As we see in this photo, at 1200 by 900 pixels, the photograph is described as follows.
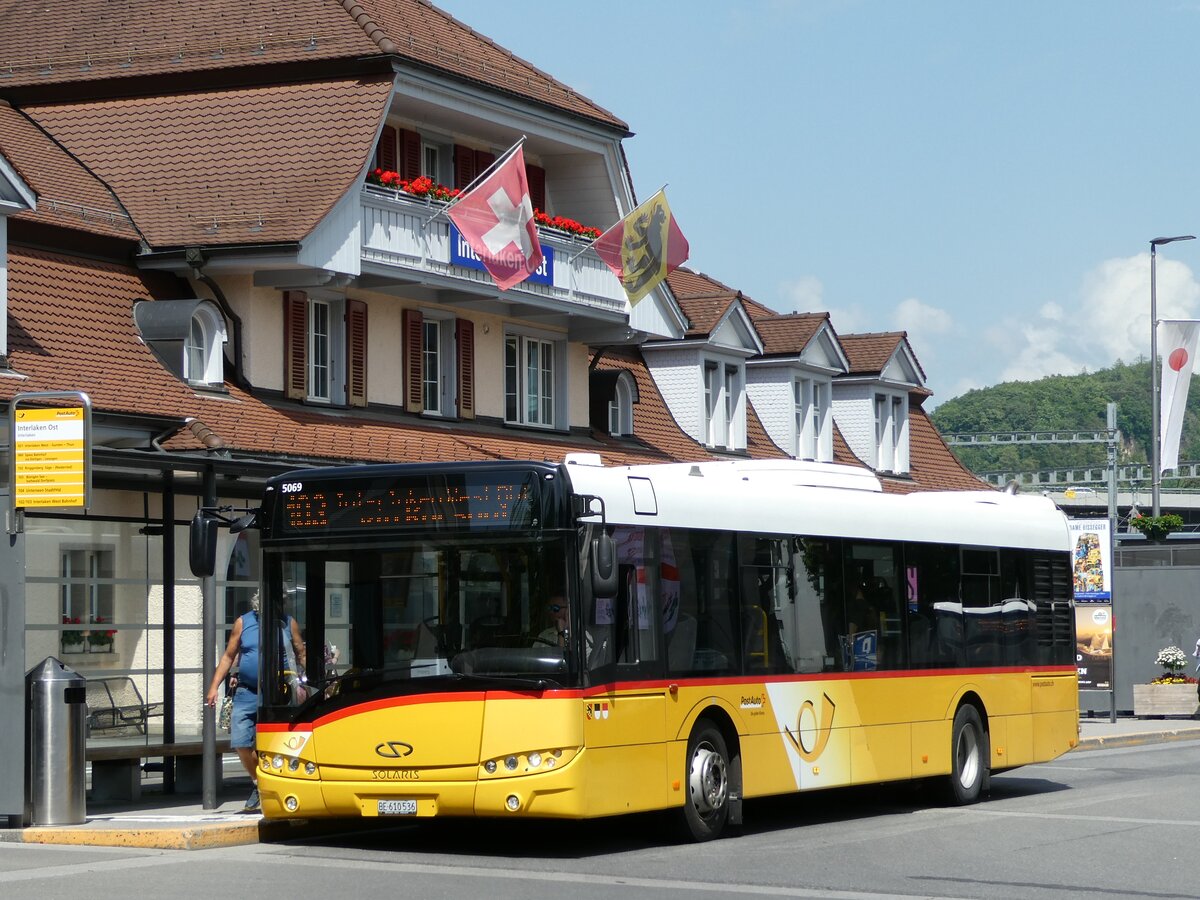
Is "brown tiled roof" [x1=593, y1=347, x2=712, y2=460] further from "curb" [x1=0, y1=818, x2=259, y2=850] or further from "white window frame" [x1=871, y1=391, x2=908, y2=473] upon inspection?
"curb" [x1=0, y1=818, x2=259, y2=850]

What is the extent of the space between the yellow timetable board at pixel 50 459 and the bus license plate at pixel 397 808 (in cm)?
324

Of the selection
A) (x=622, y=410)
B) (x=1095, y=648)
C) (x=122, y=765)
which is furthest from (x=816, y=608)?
(x=622, y=410)

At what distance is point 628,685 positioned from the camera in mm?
14742

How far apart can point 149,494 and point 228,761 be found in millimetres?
3402

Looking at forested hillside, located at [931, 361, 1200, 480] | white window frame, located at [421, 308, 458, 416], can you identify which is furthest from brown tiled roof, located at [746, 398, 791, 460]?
forested hillside, located at [931, 361, 1200, 480]

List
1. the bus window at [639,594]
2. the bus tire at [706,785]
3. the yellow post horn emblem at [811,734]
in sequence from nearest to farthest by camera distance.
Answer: the bus window at [639,594] < the bus tire at [706,785] < the yellow post horn emblem at [811,734]

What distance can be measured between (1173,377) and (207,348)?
75.2 ft

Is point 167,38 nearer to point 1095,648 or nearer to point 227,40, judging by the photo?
point 227,40

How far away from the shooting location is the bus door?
14328 millimetres

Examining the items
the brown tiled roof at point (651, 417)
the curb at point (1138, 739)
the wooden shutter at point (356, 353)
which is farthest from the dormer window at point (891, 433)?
the wooden shutter at point (356, 353)

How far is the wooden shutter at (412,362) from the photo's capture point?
30078 mm

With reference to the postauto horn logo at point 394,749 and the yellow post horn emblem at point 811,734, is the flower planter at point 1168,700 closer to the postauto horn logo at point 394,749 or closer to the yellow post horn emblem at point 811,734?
the yellow post horn emblem at point 811,734

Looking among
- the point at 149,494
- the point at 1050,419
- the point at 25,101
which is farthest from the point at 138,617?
the point at 1050,419

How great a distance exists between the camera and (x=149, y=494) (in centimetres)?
2077
